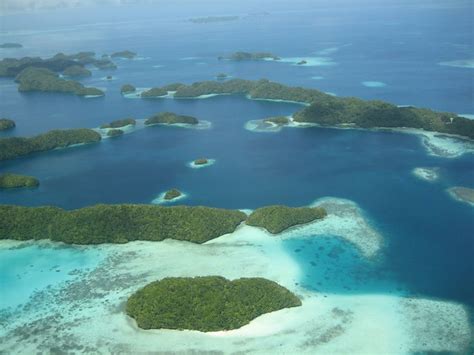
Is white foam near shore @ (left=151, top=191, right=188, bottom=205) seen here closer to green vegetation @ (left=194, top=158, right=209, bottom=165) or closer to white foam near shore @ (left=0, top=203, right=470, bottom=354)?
green vegetation @ (left=194, top=158, right=209, bottom=165)

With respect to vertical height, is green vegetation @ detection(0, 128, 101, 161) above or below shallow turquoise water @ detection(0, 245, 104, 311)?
above

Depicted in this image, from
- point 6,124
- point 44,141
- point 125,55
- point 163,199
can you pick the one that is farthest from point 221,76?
point 163,199

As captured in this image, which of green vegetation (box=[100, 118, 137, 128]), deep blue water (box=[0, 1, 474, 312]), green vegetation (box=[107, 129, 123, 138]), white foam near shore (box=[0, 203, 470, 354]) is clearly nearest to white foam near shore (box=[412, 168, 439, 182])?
deep blue water (box=[0, 1, 474, 312])

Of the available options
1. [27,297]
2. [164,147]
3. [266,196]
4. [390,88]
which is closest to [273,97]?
[390,88]

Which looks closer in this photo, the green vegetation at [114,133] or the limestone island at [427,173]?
the limestone island at [427,173]

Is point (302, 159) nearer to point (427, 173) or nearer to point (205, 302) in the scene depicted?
point (427, 173)

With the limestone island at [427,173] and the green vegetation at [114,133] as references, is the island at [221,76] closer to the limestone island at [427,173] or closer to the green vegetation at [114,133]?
the green vegetation at [114,133]

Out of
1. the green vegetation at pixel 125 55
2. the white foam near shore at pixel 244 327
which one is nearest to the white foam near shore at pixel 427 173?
the white foam near shore at pixel 244 327
